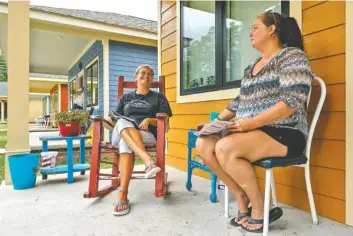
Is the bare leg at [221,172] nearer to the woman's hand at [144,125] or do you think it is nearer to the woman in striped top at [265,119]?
the woman in striped top at [265,119]

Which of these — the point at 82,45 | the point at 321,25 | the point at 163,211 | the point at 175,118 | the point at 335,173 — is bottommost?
the point at 163,211

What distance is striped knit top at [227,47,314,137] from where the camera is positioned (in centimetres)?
129

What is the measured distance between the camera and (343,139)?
1.54m

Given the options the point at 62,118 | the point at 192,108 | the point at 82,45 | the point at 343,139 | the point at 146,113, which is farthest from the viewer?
the point at 82,45

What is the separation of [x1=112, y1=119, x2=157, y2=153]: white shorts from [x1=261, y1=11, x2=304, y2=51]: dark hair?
3.79ft

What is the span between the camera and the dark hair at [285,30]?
150cm

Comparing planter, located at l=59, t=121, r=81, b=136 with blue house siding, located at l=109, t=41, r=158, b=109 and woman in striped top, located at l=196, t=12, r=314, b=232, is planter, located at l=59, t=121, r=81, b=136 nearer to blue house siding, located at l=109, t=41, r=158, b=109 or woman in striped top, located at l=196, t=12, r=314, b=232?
woman in striped top, located at l=196, t=12, r=314, b=232

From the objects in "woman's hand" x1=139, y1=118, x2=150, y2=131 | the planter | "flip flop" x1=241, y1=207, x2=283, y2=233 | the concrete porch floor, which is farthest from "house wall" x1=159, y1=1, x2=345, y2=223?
the planter

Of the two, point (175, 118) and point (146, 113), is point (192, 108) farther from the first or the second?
point (146, 113)

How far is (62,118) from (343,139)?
2493 mm

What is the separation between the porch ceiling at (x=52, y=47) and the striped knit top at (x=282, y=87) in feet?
15.6

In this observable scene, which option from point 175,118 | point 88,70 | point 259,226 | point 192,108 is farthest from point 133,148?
point 88,70

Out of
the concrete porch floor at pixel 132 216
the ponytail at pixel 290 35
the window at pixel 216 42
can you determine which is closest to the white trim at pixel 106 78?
the window at pixel 216 42

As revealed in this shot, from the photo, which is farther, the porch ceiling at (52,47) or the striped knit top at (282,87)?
the porch ceiling at (52,47)
